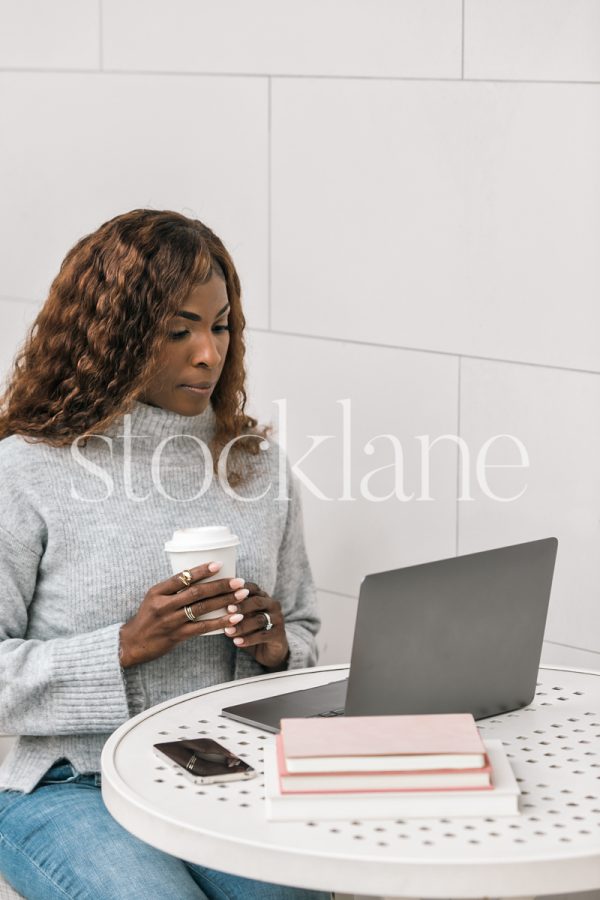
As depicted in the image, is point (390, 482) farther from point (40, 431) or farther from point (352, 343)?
point (40, 431)

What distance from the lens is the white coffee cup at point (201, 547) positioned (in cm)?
157

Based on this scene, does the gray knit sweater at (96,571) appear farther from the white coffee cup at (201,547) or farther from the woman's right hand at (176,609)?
the white coffee cup at (201,547)

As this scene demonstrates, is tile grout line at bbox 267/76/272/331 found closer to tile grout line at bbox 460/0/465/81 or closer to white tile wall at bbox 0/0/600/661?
white tile wall at bbox 0/0/600/661

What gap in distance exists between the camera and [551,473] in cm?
207

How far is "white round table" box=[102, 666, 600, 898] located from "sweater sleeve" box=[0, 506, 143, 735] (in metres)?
0.18

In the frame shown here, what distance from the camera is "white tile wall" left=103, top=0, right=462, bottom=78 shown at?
7.04 feet

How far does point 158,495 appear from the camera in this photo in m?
1.84

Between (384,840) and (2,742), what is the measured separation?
1.31m

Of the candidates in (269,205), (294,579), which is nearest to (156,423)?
(294,579)

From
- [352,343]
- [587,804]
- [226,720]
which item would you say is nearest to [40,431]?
[226,720]

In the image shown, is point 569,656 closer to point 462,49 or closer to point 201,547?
point 201,547

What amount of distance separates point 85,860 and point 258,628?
367 mm

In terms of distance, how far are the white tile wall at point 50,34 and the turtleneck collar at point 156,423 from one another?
1.13m

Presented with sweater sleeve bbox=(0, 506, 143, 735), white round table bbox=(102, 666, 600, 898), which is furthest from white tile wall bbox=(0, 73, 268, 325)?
white round table bbox=(102, 666, 600, 898)
